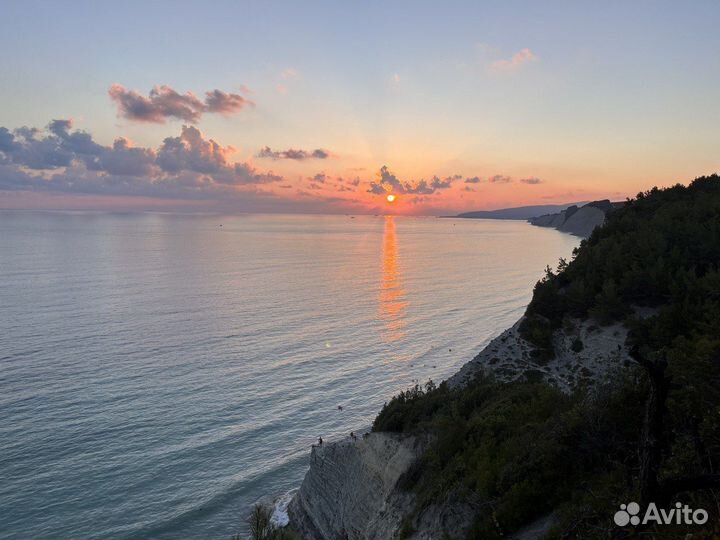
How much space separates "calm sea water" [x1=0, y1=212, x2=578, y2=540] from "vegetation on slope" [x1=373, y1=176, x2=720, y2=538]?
16.8 m

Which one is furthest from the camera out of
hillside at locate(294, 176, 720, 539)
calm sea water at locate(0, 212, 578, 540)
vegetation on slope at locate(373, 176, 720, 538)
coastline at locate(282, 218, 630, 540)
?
calm sea water at locate(0, 212, 578, 540)

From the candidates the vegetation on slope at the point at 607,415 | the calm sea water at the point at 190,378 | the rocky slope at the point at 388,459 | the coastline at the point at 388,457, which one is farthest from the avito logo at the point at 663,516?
the calm sea water at the point at 190,378

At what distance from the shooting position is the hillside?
10.4 metres

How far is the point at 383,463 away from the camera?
2697 centimetres

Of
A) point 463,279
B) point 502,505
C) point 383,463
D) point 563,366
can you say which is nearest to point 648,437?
point 502,505

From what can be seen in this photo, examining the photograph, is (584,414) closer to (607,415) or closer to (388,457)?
(607,415)

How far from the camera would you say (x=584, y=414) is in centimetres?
1529

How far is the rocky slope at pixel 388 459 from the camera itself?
25.3 metres

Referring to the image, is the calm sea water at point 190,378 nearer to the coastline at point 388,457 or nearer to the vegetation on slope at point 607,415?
the coastline at point 388,457

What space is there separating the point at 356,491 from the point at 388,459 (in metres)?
3.70

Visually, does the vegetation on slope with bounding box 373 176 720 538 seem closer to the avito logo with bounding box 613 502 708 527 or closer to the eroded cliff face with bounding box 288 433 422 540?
the avito logo with bounding box 613 502 708 527

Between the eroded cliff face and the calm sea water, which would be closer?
the eroded cliff face

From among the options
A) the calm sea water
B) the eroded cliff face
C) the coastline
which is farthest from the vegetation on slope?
the calm sea water

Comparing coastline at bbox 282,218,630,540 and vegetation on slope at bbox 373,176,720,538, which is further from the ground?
vegetation on slope at bbox 373,176,720,538
